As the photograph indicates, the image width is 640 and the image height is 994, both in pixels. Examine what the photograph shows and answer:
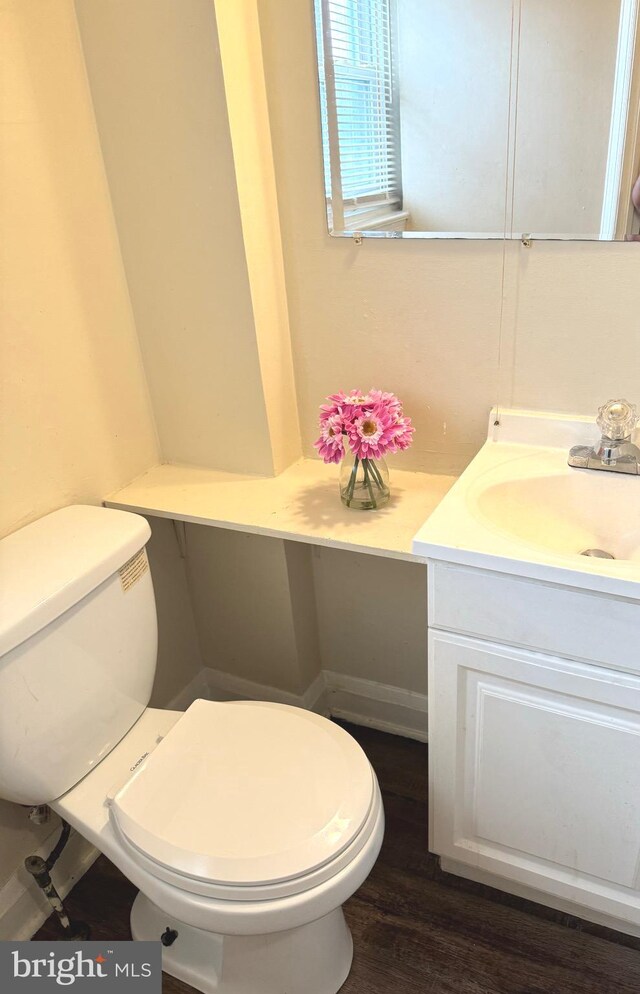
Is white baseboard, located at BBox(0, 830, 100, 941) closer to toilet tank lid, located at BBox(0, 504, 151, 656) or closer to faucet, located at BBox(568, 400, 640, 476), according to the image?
toilet tank lid, located at BBox(0, 504, 151, 656)

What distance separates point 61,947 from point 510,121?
168 centimetres

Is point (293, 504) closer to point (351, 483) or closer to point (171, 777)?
point (351, 483)

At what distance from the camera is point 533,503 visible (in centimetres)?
126

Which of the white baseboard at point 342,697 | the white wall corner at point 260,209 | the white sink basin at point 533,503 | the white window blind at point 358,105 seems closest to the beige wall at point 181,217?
the white wall corner at point 260,209

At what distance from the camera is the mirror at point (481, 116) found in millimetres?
1095

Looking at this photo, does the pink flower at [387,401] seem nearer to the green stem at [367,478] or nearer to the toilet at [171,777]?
the green stem at [367,478]

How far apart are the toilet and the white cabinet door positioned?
20 centimetres

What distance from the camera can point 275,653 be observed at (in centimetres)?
174

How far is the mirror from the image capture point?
43.1 inches

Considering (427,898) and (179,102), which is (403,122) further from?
(427,898)

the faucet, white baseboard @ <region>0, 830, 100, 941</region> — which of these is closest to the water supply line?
white baseboard @ <region>0, 830, 100, 941</region>

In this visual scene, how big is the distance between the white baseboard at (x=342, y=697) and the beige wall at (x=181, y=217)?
604 millimetres

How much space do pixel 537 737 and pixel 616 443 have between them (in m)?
0.51

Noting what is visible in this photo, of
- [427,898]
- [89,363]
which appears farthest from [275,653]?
[89,363]
